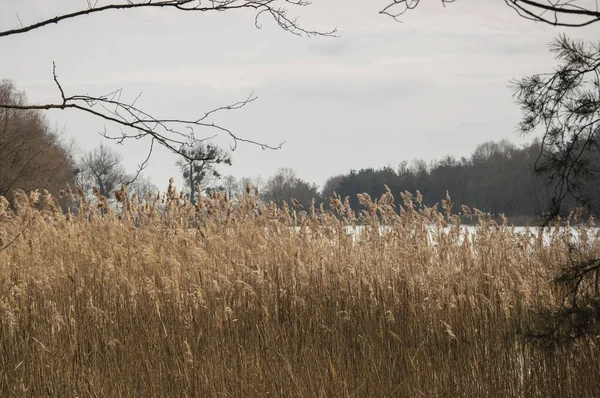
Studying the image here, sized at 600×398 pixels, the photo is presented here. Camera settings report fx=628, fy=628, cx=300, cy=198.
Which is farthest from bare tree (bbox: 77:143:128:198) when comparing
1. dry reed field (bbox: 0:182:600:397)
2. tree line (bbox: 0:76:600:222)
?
dry reed field (bbox: 0:182:600:397)

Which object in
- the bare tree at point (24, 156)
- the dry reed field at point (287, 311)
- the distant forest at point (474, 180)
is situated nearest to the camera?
the dry reed field at point (287, 311)

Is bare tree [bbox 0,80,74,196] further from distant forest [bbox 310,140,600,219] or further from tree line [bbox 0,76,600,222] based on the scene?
distant forest [bbox 310,140,600,219]

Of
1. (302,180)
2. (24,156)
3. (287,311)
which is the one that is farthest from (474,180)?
(287,311)

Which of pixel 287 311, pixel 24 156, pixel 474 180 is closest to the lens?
pixel 287 311

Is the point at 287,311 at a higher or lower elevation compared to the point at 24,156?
lower

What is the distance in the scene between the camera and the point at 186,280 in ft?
18.7

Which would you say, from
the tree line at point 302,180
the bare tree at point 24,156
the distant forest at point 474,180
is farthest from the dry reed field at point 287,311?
the distant forest at point 474,180

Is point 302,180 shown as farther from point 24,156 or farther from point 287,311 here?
point 287,311

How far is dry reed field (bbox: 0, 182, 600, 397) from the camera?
14.3ft

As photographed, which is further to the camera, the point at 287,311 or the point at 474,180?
the point at 474,180

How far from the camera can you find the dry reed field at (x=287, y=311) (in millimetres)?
4367

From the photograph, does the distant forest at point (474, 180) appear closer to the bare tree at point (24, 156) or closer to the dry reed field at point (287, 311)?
the bare tree at point (24, 156)

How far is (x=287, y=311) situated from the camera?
5.39 metres

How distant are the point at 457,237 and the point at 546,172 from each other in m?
2.73
